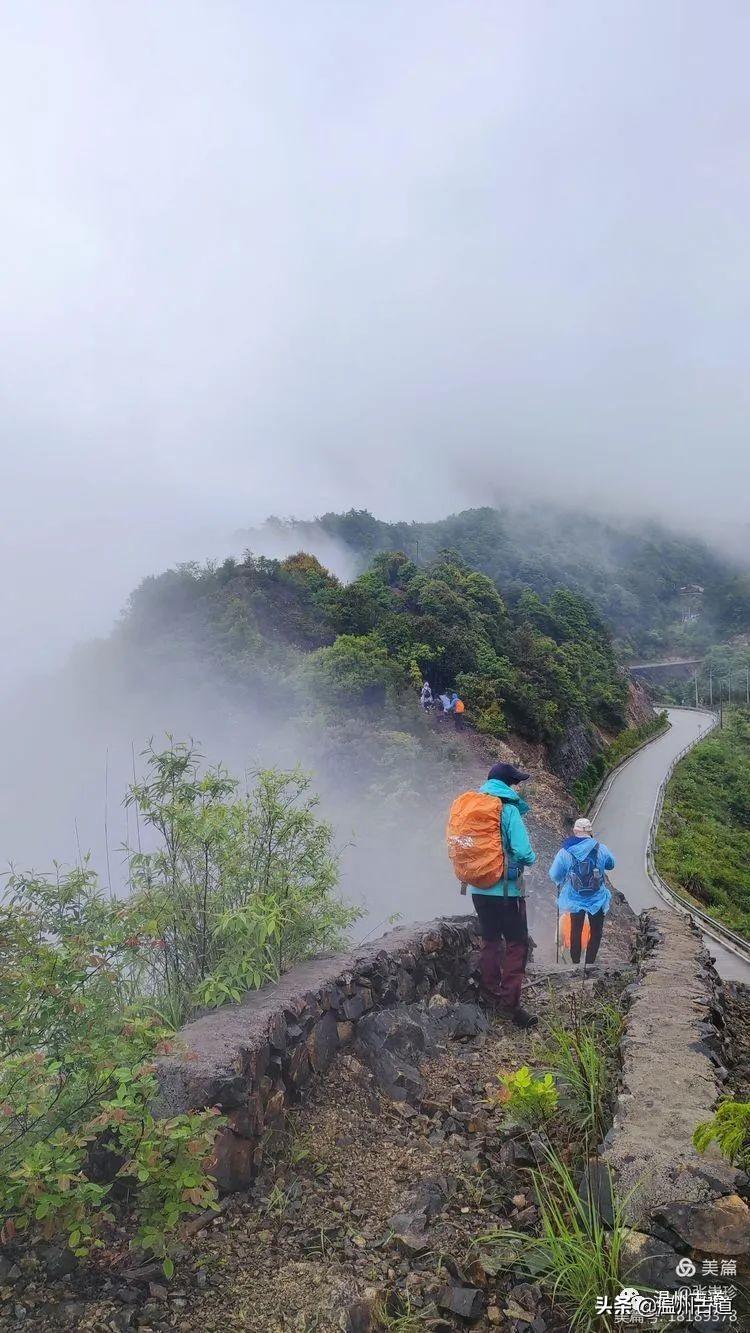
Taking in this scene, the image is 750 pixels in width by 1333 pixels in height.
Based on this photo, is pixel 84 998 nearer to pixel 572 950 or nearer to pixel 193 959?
pixel 193 959

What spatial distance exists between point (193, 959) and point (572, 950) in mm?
3816

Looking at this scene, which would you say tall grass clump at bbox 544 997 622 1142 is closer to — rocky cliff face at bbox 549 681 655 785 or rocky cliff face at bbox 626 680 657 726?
rocky cliff face at bbox 549 681 655 785

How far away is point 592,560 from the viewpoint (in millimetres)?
98312

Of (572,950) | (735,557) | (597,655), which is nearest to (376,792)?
(572,950)

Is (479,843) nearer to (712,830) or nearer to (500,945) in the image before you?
(500,945)

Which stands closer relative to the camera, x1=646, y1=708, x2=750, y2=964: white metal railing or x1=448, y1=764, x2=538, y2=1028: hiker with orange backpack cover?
x1=448, y1=764, x2=538, y2=1028: hiker with orange backpack cover

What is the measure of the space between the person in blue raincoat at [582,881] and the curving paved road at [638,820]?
2.94 m

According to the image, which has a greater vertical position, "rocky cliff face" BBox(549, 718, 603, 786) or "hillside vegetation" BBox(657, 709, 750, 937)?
"rocky cliff face" BBox(549, 718, 603, 786)

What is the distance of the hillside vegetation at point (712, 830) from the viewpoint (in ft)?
61.4

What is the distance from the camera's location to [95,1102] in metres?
2.75

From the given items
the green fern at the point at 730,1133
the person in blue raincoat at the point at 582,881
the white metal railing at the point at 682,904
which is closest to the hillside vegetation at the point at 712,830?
the white metal railing at the point at 682,904

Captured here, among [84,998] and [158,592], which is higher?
[158,592]

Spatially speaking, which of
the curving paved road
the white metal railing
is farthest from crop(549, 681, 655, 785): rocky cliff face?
the white metal railing

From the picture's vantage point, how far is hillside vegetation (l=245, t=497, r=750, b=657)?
60.8 meters
